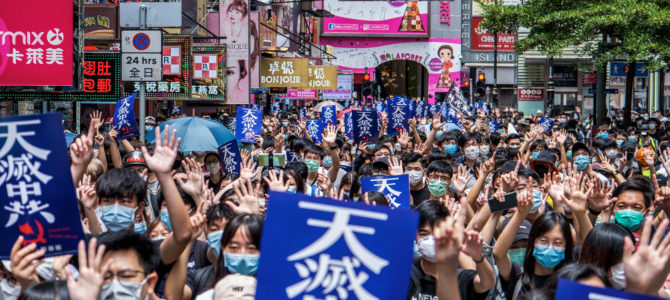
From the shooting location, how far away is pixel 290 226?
11.9ft

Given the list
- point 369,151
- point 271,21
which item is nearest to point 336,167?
point 369,151

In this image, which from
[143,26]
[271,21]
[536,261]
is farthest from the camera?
[271,21]

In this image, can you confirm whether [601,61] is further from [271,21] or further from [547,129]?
[271,21]

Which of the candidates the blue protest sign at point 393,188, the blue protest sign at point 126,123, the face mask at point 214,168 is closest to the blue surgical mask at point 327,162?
the blue protest sign at point 126,123

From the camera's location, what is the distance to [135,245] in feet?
14.3

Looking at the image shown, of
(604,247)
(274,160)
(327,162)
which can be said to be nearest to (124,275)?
(604,247)

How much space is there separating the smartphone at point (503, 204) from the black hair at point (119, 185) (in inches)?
90.5

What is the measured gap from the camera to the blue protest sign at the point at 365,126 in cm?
1309

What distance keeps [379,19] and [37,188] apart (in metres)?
53.2

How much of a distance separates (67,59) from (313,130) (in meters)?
6.93

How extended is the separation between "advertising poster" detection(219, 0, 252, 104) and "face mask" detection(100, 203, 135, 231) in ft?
48.5

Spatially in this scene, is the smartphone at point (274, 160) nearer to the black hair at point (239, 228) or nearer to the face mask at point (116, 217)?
the face mask at point (116, 217)

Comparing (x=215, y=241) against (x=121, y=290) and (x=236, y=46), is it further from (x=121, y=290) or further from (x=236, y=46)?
(x=236, y=46)

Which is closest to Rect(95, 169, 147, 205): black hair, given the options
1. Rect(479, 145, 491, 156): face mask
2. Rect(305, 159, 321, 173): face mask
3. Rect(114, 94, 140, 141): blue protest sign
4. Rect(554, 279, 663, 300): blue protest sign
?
Rect(554, 279, 663, 300): blue protest sign
